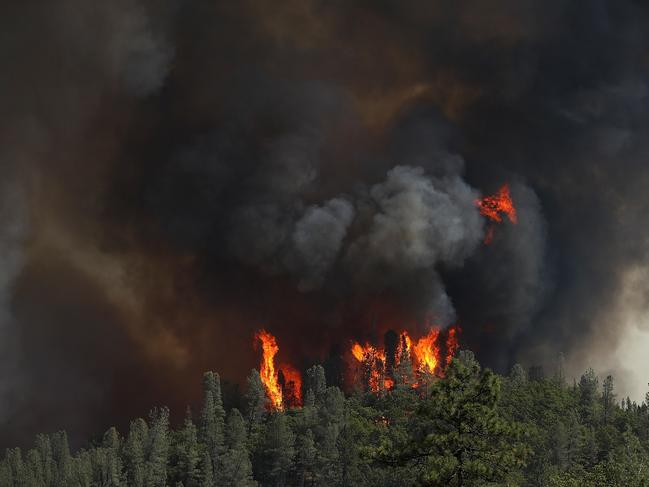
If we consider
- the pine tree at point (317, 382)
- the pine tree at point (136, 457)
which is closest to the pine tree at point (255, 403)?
the pine tree at point (317, 382)

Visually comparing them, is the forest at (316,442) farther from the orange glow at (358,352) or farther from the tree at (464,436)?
the tree at (464,436)

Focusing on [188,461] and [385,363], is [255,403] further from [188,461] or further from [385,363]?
[385,363]

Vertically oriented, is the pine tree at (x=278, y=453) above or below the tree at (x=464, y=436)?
above

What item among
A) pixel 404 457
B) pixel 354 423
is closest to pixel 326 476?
pixel 354 423

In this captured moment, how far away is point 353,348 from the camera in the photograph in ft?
654

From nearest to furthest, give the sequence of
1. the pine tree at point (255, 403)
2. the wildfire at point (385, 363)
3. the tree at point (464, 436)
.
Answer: the tree at point (464, 436) < the pine tree at point (255, 403) < the wildfire at point (385, 363)

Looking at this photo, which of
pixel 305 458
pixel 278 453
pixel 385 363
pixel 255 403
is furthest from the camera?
pixel 385 363

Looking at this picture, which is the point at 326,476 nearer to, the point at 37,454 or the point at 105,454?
the point at 105,454

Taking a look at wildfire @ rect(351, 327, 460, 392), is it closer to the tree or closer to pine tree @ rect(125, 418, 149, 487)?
pine tree @ rect(125, 418, 149, 487)

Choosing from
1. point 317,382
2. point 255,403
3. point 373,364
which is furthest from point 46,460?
point 373,364

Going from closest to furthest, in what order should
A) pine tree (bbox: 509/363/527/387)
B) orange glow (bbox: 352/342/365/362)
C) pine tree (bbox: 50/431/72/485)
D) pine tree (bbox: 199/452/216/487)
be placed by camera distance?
1. pine tree (bbox: 199/452/216/487)
2. pine tree (bbox: 50/431/72/485)
3. pine tree (bbox: 509/363/527/387)
4. orange glow (bbox: 352/342/365/362)

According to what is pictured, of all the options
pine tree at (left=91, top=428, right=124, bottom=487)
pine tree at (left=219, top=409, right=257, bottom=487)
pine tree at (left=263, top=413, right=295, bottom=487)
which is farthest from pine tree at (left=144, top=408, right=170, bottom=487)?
pine tree at (left=263, top=413, right=295, bottom=487)

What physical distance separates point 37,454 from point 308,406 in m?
49.7

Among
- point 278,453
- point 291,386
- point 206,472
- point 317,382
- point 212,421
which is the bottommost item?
point 206,472
